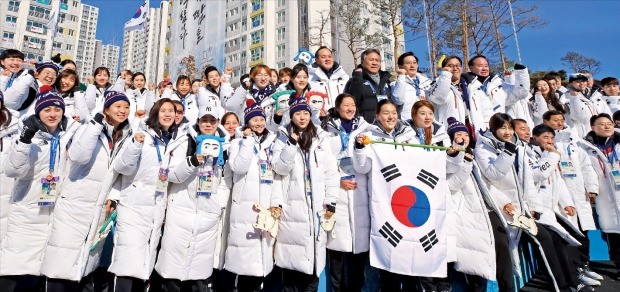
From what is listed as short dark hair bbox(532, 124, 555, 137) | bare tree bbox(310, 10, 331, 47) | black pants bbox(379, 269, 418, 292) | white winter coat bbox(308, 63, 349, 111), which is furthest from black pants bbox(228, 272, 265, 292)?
bare tree bbox(310, 10, 331, 47)

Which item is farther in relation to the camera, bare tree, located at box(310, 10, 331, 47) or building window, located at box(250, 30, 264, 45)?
building window, located at box(250, 30, 264, 45)

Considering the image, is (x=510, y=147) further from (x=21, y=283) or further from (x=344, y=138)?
(x=21, y=283)

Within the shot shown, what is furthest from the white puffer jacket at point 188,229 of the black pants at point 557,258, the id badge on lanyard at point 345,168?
the black pants at point 557,258

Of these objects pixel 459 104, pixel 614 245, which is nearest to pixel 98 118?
pixel 459 104

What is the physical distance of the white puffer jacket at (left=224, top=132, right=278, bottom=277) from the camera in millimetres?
→ 3664

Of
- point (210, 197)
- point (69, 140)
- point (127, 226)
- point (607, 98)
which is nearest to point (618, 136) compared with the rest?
point (607, 98)

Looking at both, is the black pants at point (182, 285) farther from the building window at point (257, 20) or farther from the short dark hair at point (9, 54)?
the building window at point (257, 20)

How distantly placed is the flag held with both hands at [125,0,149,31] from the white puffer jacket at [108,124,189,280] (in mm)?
15842

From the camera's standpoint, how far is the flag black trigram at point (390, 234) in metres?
3.58

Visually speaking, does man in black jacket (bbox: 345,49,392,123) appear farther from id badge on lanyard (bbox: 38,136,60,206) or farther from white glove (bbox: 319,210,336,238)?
id badge on lanyard (bbox: 38,136,60,206)

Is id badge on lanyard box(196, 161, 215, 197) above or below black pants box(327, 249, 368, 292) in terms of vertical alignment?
above

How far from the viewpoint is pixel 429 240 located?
11.8 ft

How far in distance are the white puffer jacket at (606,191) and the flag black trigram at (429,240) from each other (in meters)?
3.73

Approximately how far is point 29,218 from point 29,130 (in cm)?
86
